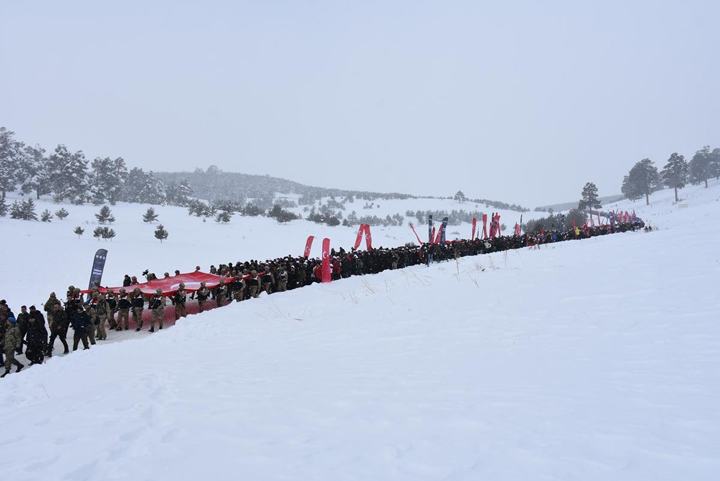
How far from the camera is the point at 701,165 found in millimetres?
85875

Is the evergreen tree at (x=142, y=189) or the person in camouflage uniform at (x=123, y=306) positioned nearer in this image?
the person in camouflage uniform at (x=123, y=306)

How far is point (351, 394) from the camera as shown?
480 centimetres

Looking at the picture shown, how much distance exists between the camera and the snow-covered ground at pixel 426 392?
10.5ft

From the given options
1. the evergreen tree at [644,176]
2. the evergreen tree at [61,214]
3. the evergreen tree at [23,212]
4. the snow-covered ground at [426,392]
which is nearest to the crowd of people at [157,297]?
the snow-covered ground at [426,392]

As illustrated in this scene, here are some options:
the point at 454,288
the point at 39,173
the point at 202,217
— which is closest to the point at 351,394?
the point at 454,288

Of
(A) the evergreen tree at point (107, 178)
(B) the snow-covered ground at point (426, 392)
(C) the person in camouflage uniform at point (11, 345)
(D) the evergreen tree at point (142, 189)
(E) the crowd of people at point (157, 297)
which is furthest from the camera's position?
(D) the evergreen tree at point (142, 189)

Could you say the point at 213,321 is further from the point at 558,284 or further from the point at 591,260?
the point at 591,260

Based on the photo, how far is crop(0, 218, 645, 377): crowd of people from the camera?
981 cm

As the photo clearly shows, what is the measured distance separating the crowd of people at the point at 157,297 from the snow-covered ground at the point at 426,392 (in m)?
1.29

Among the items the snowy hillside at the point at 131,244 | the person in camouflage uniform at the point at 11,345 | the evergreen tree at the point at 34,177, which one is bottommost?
the person in camouflage uniform at the point at 11,345

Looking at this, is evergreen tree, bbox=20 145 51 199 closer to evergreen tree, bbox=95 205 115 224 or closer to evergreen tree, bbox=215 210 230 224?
evergreen tree, bbox=95 205 115 224

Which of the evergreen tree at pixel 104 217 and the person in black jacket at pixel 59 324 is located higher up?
the evergreen tree at pixel 104 217

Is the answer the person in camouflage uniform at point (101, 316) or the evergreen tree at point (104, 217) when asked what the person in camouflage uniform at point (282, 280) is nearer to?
the person in camouflage uniform at point (101, 316)

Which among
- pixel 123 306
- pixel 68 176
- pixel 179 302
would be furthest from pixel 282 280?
pixel 68 176
